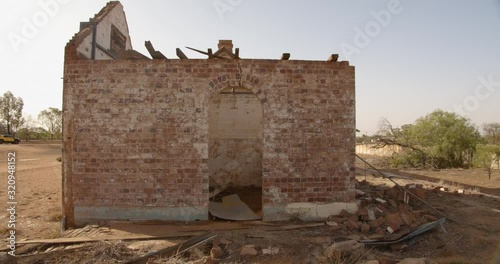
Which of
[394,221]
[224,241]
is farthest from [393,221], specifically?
[224,241]

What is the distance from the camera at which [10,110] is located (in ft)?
163

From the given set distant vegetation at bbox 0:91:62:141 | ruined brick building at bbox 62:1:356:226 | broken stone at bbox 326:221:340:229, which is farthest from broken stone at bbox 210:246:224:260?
distant vegetation at bbox 0:91:62:141

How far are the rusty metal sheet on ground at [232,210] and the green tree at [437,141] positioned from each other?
14830mm

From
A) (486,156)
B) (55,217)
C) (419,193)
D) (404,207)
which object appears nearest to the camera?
(404,207)

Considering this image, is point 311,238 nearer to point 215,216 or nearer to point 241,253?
point 241,253

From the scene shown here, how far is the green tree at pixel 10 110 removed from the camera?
48969 mm

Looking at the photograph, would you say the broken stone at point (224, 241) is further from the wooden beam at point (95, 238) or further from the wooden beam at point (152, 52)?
the wooden beam at point (152, 52)

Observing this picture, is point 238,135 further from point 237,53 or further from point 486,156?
point 486,156

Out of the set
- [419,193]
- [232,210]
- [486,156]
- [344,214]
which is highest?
[486,156]

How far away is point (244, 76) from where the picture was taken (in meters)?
6.98

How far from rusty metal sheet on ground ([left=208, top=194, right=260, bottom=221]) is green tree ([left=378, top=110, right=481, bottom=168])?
48.7 ft

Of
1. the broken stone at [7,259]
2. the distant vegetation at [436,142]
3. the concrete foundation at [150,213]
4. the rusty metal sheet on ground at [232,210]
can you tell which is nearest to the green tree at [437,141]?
the distant vegetation at [436,142]

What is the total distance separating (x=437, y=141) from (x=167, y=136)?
1845cm

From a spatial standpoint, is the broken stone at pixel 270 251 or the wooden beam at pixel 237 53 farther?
the wooden beam at pixel 237 53
